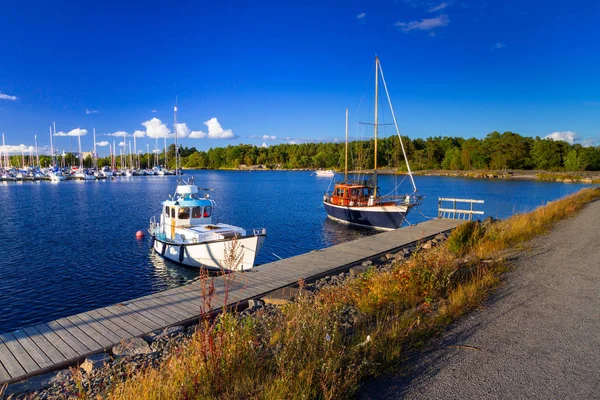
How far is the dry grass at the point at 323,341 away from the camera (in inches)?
165

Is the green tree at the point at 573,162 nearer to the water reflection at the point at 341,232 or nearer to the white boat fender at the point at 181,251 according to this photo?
the water reflection at the point at 341,232

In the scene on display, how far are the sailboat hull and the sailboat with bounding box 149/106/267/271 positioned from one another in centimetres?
1288

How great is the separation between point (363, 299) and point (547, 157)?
127691 mm

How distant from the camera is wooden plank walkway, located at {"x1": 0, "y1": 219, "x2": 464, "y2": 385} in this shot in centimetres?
647

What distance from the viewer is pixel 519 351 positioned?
5.36 metres

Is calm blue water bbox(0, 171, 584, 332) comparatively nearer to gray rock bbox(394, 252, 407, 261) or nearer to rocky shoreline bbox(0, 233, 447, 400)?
rocky shoreline bbox(0, 233, 447, 400)

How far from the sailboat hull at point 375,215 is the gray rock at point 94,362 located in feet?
73.2

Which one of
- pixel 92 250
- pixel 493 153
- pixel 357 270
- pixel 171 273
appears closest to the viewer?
pixel 357 270

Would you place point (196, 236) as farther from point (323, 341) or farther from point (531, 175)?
point (531, 175)

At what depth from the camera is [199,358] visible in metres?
4.51

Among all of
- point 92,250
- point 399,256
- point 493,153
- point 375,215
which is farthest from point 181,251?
point 493,153

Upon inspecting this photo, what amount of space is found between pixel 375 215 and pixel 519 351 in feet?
74.0

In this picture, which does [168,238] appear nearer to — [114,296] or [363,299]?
[114,296]

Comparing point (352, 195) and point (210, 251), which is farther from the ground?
point (352, 195)
